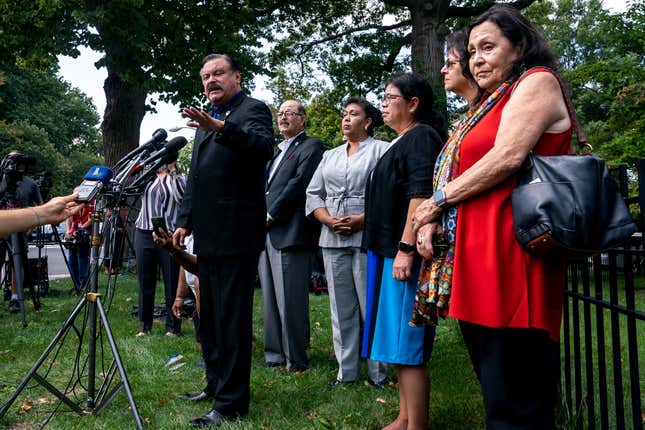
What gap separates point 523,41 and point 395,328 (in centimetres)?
166

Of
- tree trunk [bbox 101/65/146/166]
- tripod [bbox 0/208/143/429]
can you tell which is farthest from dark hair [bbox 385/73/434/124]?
tree trunk [bbox 101/65/146/166]

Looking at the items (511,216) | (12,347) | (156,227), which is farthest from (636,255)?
(12,347)

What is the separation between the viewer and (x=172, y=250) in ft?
13.7

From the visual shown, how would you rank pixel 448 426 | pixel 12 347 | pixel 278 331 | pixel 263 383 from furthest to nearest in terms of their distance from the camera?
pixel 12 347, pixel 278 331, pixel 263 383, pixel 448 426

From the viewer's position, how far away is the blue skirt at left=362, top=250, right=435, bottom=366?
3324 mm

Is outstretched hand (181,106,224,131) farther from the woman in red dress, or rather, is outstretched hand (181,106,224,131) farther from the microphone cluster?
the woman in red dress

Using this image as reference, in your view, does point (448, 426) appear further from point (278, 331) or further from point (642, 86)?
point (642, 86)

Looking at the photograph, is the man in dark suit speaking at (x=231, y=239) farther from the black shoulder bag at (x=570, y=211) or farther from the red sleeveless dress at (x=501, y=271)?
the black shoulder bag at (x=570, y=211)

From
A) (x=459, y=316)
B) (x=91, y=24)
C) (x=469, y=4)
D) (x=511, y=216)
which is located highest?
(x=469, y=4)

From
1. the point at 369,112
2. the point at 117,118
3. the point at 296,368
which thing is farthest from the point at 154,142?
the point at 117,118

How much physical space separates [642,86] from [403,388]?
42.4 ft

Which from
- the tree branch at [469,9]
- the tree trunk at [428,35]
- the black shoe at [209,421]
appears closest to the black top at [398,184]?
the black shoe at [209,421]

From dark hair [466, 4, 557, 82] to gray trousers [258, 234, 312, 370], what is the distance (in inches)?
134

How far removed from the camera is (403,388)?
11.1 ft
